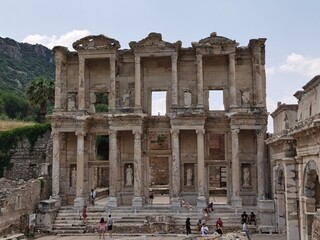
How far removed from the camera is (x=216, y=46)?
86.5ft

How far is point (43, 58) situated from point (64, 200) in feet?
255

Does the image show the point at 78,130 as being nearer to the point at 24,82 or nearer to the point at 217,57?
the point at 217,57

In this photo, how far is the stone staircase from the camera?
23.3 m

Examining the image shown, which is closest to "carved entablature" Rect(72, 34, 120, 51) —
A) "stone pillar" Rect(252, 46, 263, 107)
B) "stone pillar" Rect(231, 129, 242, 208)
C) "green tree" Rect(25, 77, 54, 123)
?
"stone pillar" Rect(252, 46, 263, 107)

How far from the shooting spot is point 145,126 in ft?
88.4

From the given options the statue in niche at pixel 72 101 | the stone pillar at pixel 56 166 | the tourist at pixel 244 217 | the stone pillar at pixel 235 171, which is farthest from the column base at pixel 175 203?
the statue in niche at pixel 72 101

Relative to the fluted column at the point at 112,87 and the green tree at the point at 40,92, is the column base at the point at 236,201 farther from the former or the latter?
the green tree at the point at 40,92

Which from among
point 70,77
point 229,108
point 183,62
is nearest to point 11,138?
point 70,77

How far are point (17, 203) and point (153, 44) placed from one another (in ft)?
38.8

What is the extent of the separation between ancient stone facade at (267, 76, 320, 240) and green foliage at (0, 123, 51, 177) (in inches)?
891

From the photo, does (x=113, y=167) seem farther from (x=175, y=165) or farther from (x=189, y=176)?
(x=189, y=176)

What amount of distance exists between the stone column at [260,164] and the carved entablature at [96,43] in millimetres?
10025

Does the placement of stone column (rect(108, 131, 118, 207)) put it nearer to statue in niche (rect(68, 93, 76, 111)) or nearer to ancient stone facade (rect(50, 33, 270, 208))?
ancient stone facade (rect(50, 33, 270, 208))

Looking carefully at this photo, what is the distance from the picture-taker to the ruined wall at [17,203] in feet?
69.8
